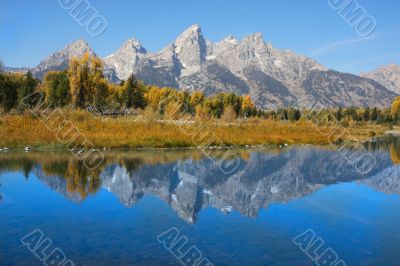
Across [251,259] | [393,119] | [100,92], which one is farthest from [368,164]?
[393,119]

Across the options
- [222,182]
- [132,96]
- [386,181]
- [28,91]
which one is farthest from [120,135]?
[132,96]

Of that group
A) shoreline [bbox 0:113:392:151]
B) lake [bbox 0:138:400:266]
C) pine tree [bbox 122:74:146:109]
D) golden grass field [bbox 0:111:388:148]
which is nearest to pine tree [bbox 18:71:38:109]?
pine tree [bbox 122:74:146:109]

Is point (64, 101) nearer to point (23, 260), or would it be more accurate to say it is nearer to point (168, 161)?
point (168, 161)

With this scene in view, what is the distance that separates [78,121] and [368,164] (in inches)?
728

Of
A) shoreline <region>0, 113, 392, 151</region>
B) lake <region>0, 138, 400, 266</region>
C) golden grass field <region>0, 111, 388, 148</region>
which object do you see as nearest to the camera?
lake <region>0, 138, 400, 266</region>

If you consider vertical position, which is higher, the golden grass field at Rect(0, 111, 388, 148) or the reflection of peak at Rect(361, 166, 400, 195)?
the golden grass field at Rect(0, 111, 388, 148)

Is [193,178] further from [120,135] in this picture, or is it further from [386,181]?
[120,135]

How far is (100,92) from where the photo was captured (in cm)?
5641

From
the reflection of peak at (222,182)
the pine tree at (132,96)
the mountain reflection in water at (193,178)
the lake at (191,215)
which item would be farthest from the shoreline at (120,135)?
the pine tree at (132,96)

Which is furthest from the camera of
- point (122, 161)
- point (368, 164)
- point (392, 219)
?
point (368, 164)

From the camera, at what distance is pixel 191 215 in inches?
389

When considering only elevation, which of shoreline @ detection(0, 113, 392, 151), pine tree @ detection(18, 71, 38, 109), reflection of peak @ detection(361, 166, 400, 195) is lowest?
reflection of peak @ detection(361, 166, 400, 195)

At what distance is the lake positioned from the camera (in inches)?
277

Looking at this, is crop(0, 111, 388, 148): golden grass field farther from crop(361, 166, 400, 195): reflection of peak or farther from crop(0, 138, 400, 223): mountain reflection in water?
crop(361, 166, 400, 195): reflection of peak
